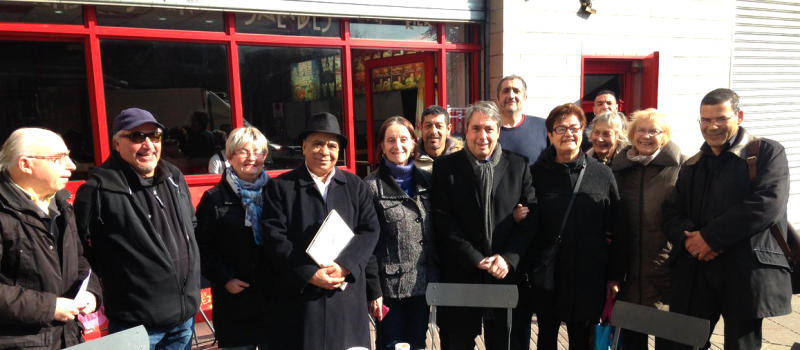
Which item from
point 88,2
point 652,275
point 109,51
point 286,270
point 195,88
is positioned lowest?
point 652,275

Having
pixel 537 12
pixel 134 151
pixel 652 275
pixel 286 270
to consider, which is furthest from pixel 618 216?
pixel 537 12

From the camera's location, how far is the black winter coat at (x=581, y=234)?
302 cm

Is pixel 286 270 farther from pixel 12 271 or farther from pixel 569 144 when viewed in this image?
pixel 569 144

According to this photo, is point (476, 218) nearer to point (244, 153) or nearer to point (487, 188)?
Result: point (487, 188)

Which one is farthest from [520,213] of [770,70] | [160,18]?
[770,70]

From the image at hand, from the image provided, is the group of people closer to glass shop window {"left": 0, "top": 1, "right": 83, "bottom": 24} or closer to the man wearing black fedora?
the man wearing black fedora

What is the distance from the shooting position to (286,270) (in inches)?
108

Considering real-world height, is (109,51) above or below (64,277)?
above

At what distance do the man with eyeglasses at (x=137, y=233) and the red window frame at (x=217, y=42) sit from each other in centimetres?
196

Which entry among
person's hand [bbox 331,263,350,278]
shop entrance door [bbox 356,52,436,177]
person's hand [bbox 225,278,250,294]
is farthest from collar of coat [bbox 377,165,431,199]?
shop entrance door [bbox 356,52,436,177]

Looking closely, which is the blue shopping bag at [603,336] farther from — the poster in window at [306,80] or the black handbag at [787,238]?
the poster in window at [306,80]

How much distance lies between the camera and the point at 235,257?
2.99 metres

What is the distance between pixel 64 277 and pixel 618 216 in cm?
286

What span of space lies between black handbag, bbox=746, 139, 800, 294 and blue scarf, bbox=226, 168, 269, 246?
2.62 meters
